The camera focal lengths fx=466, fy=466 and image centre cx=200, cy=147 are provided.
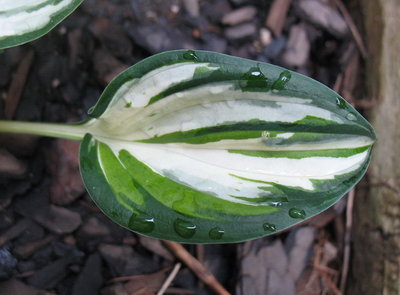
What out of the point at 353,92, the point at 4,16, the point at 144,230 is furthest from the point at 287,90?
the point at 353,92

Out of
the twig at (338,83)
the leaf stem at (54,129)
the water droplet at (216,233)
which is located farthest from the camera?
the twig at (338,83)

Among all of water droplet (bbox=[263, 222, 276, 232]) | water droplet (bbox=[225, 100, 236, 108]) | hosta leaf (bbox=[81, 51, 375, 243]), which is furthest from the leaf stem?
water droplet (bbox=[263, 222, 276, 232])

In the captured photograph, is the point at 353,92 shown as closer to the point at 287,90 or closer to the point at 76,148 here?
the point at 287,90

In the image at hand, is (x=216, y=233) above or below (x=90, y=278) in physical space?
above

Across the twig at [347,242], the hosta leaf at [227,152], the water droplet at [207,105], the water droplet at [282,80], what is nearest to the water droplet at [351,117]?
the hosta leaf at [227,152]

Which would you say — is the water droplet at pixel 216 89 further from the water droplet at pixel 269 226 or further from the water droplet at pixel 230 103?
the water droplet at pixel 269 226

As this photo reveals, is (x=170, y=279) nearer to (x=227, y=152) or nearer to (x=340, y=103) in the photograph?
(x=227, y=152)

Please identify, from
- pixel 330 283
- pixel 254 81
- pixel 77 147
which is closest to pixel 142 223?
pixel 254 81

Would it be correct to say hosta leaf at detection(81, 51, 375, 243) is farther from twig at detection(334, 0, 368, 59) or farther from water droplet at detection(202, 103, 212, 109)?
twig at detection(334, 0, 368, 59)
